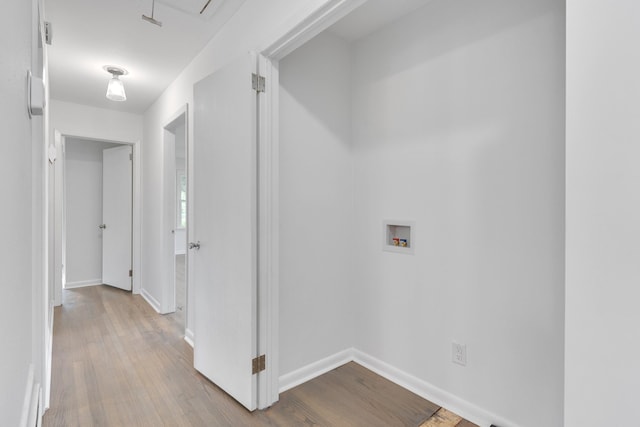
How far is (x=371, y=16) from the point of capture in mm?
2178

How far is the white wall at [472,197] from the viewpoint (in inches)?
61.1

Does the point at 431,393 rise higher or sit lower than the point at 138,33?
lower

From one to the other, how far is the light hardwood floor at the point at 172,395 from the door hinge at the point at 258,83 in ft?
6.23

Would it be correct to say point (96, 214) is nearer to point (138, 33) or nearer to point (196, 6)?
point (138, 33)

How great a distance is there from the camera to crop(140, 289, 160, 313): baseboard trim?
3.66 m

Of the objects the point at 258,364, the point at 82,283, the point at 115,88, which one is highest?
the point at 115,88

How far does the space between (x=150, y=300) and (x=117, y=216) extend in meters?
1.47

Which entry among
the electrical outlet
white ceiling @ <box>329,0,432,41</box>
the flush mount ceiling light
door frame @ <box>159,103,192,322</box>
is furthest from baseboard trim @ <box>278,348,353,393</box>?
the flush mount ceiling light

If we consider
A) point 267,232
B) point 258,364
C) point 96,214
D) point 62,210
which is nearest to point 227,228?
point 267,232

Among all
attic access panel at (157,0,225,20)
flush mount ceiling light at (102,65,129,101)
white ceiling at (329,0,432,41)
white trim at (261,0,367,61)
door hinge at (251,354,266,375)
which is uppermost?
Result: attic access panel at (157,0,225,20)

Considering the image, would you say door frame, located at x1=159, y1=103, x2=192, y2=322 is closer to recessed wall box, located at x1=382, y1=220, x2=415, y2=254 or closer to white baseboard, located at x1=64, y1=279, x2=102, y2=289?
white baseboard, located at x1=64, y1=279, x2=102, y2=289

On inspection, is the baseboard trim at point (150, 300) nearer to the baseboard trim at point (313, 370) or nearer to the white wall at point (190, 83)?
the white wall at point (190, 83)

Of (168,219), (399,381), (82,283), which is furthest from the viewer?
(82,283)

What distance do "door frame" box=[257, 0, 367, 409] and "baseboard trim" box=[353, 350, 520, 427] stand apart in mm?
744
